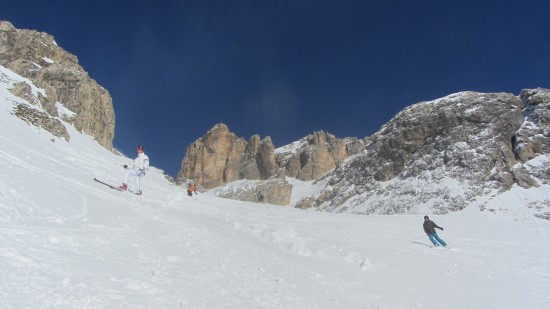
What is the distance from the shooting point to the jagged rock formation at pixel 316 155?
152m

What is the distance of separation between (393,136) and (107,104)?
5469cm

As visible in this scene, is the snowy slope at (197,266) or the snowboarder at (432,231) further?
the snowboarder at (432,231)

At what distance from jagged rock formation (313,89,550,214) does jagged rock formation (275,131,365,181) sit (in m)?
61.6

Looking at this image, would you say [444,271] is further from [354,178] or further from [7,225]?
[354,178]

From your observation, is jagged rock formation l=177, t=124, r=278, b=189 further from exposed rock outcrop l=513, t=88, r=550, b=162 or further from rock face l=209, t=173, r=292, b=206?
exposed rock outcrop l=513, t=88, r=550, b=162

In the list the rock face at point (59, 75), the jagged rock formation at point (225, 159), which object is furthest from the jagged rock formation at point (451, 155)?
the jagged rock formation at point (225, 159)

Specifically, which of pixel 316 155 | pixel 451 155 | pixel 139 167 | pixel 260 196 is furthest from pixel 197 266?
pixel 316 155

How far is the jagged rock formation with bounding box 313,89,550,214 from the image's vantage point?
209 ft

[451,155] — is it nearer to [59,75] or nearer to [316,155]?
[59,75]

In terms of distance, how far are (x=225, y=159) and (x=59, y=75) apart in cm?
10158

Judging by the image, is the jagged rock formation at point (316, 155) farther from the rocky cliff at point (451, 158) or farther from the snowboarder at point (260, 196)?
the rocky cliff at point (451, 158)

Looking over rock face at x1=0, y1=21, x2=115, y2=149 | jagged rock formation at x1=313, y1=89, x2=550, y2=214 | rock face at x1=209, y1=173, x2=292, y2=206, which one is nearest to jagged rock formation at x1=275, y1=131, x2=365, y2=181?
rock face at x1=209, y1=173, x2=292, y2=206

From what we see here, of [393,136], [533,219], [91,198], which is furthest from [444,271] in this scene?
[393,136]

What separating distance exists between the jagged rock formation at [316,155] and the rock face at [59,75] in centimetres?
8174
